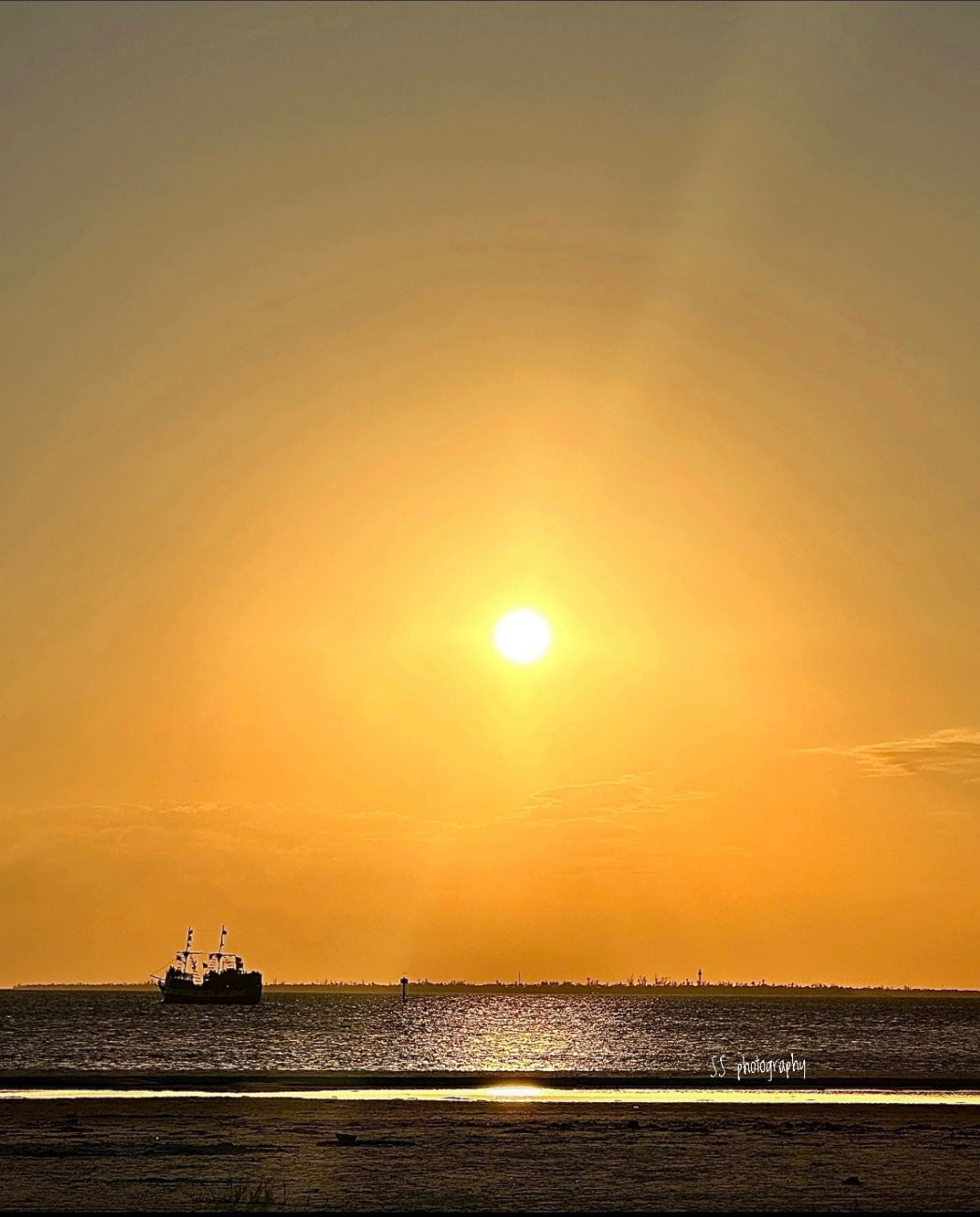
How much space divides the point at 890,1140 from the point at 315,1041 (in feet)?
418

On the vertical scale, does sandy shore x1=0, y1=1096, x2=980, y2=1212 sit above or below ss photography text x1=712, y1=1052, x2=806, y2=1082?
below

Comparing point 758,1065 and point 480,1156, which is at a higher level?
point 758,1065

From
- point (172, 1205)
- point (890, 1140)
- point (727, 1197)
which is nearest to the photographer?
point (172, 1205)

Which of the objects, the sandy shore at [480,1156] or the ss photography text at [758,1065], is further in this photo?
the ss photography text at [758,1065]

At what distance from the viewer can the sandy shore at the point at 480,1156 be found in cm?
3030

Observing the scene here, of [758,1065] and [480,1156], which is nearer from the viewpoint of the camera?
[480,1156]

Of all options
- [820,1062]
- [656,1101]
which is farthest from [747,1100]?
[820,1062]

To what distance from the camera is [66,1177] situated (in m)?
32.3

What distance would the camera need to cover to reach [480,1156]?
37.2 m

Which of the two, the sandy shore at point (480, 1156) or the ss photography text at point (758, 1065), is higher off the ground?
the ss photography text at point (758, 1065)

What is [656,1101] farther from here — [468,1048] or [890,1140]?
[468,1048]

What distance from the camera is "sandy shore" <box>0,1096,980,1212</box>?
30.3m

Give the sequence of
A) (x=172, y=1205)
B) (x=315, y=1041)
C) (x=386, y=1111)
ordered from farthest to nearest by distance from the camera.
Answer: (x=315, y=1041), (x=386, y=1111), (x=172, y=1205)

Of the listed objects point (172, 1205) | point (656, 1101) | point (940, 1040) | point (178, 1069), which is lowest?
point (172, 1205)
